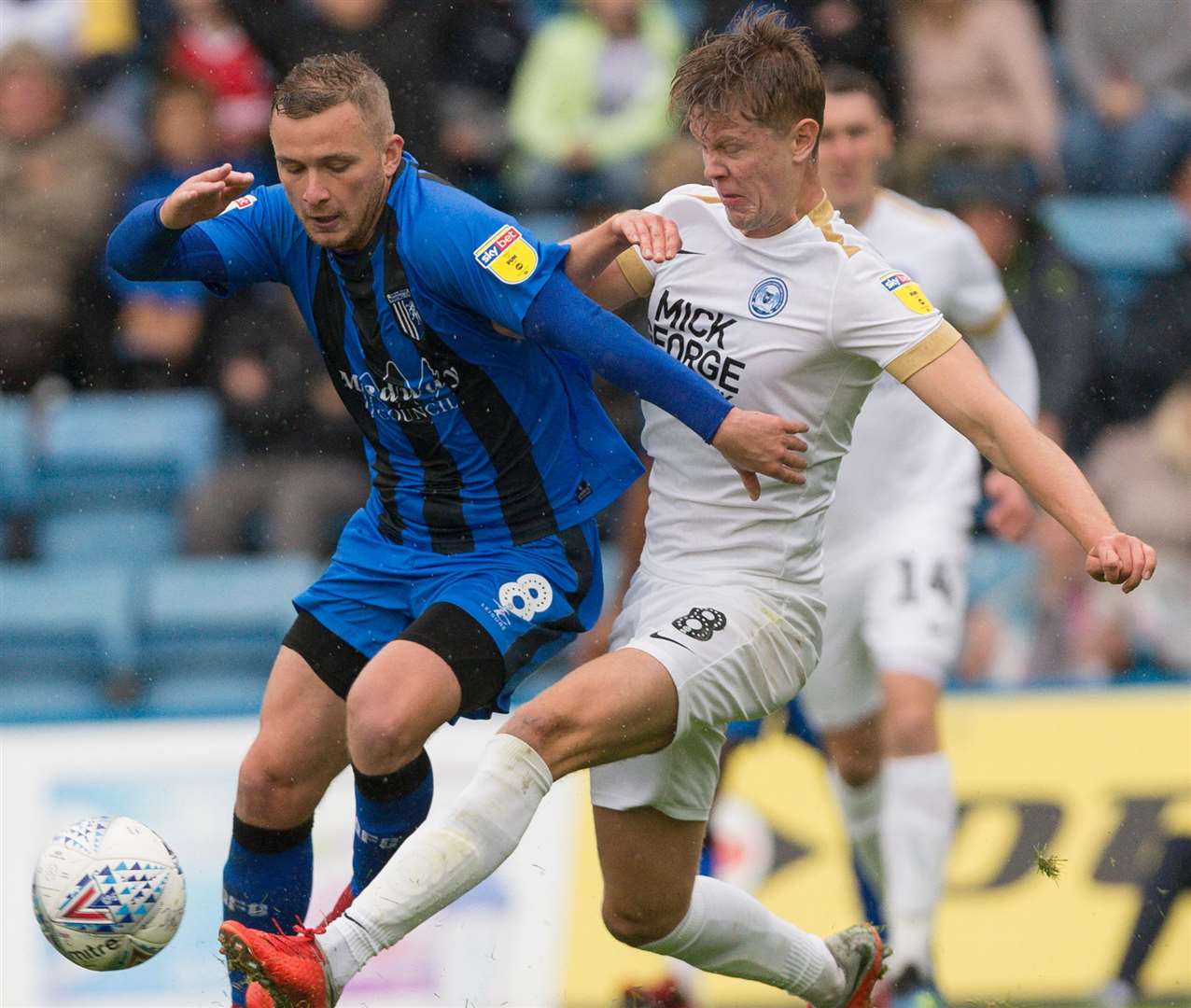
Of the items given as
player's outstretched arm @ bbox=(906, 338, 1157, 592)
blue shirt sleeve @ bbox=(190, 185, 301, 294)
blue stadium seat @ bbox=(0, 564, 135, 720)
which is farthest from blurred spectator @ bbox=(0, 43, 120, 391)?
player's outstretched arm @ bbox=(906, 338, 1157, 592)

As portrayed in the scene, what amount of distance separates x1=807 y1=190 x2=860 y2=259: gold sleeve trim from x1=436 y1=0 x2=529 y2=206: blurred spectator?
539 cm

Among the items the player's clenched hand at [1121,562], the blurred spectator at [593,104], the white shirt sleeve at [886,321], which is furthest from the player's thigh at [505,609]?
the blurred spectator at [593,104]

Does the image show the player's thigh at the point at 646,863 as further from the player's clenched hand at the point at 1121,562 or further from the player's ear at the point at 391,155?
the player's ear at the point at 391,155

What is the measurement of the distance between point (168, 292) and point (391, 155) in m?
5.12

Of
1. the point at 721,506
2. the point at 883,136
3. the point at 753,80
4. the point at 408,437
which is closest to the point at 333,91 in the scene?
the point at 408,437

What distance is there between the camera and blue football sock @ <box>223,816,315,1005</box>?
17.3 feet

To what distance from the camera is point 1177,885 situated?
7352 mm

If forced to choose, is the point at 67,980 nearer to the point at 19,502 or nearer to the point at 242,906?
the point at 242,906

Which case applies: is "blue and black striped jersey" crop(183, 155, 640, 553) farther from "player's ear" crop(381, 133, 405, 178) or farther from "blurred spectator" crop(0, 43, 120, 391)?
"blurred spectator" crop(0, 43, 120, 391)

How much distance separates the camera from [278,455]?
9.67 m

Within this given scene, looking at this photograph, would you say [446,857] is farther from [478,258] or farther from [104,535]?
[104,535]

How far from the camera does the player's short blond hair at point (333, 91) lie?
490 cm

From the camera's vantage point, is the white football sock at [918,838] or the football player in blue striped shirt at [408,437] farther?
the white football sock at [918,838]

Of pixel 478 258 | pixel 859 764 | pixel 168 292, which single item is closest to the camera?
pixel 478 258
